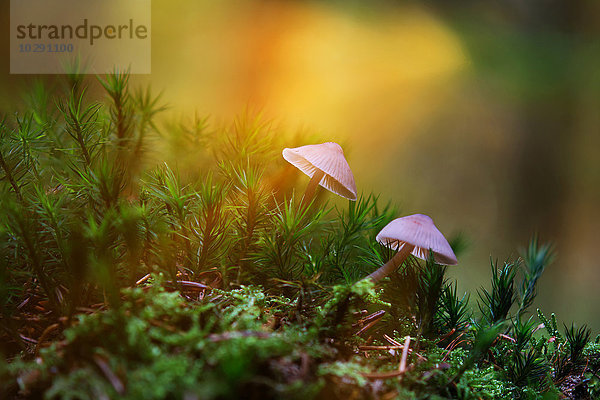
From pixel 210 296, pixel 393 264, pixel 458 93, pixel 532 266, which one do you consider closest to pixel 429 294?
pixel 393 264

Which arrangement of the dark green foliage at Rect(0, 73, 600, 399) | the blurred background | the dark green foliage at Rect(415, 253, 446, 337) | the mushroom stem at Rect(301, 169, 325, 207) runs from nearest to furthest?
the dark green foliage at Rect(0, 73, 600, 399), the dark green foliage at Rect(415, 253, 446, 337), the mushroom stem at Rect(301, 169, 325, 207), the blurred background

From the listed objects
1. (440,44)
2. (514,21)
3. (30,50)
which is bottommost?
(30,50)

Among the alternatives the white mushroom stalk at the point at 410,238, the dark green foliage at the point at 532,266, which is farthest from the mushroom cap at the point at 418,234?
the dark green foliage at the point at 532,266

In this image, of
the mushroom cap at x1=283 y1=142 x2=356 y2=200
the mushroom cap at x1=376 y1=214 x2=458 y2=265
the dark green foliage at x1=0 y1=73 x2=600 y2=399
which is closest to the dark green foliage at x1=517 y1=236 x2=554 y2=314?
the dark green foliage at x1=0 y1=73 x2=600 y2=399

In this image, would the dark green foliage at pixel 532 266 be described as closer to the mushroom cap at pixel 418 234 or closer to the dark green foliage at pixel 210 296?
the dark green foliage at pixel 210 296

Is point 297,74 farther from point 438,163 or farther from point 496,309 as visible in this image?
point 496,309

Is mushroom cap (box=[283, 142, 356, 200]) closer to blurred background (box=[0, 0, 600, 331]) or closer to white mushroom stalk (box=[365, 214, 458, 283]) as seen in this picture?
white mushroom stalk (box=[365, 214, 458, 283])

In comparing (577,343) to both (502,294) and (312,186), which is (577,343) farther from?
(312,186)

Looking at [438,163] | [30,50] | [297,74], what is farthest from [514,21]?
[30,50]

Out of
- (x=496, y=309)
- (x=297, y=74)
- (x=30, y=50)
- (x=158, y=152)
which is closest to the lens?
(x=496, y=309)
